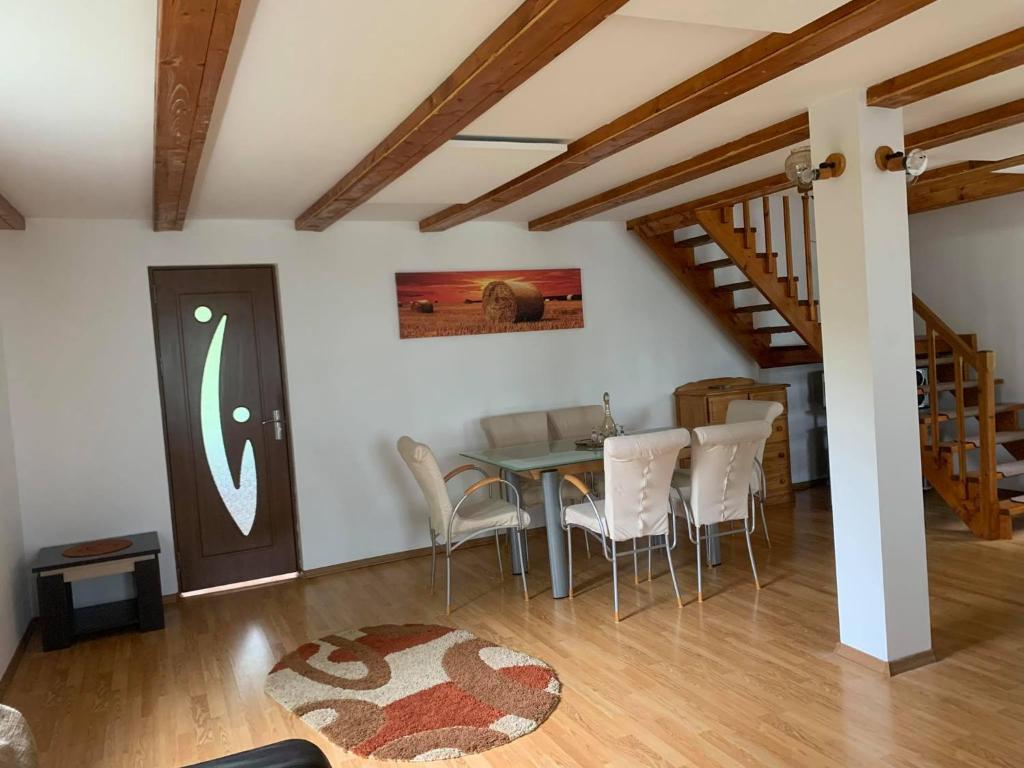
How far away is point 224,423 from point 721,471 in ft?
10.3

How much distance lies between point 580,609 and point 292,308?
8.82 ft

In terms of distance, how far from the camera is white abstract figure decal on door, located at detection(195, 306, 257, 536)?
5391mm

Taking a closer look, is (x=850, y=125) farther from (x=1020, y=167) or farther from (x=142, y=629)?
(x=142, y=629)

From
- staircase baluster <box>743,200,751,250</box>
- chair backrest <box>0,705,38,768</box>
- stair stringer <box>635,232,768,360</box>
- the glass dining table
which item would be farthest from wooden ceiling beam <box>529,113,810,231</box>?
chair backrest <box>0,705,38,768</box>

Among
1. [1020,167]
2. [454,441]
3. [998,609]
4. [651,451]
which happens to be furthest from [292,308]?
[1020,167]

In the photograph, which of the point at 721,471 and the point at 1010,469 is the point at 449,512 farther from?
the point at 1010,469

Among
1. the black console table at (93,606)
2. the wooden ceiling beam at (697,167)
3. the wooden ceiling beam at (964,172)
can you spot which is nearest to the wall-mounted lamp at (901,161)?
the wooden ceiling beam at (697,167)

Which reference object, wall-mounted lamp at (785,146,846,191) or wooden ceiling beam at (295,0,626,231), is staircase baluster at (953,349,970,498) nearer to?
wall-mounted lamp at (785,146,846,191)

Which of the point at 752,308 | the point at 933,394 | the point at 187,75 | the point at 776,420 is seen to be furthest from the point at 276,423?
the point at 933,394

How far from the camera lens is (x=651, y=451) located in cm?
419

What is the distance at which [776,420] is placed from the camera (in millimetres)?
6762

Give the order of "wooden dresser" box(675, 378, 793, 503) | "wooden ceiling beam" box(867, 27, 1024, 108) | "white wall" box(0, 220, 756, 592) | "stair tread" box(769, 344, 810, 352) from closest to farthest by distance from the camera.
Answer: "wooden ceiling beam" box(867, 27, 1024, 108) < "white wall" box(0, 220, 756, 592) < "wooden dresser" box(675, 378, 793, 503) < "stair tread" box(769, 344, 810, 352)

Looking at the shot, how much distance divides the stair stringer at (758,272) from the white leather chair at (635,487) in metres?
2.17

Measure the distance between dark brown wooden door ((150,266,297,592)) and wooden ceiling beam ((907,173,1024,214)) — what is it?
4.65m
